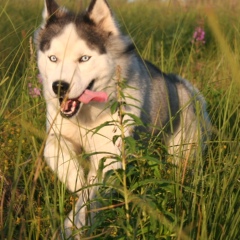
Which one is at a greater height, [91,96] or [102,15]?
[102,15]

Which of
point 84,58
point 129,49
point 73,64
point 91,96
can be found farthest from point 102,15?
point 91,96

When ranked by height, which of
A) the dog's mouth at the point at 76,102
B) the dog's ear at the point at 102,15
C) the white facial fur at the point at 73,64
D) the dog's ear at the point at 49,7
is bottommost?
the dog's mouth at the point at 76,102

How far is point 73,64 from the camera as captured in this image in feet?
13.0

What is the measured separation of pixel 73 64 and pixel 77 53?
9cm

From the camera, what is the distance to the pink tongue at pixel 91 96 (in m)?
3.98

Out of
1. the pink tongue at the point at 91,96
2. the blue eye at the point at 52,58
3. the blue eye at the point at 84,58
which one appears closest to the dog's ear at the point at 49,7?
the blue eye at the point at 52,58

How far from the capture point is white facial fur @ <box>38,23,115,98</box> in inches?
153

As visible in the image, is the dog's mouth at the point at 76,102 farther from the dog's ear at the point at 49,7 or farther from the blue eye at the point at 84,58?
the dog's ear at the point at 49,7

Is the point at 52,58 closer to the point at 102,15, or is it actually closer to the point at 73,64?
the point at 73,64

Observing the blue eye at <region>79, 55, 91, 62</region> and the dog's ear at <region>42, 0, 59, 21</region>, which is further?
the dog's ear at <region>42, 0, 59, 21</region>

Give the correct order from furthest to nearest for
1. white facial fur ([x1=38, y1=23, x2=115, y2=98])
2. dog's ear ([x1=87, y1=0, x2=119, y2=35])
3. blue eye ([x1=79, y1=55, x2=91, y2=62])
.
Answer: dog's ear ([x1=87, y1=0, x2=119, y2=35]), blue eye ([x1=79, y1=55, x2=91, y2=62]), white facial fur ([x1=38, y1=23, x2=115, y2=98])

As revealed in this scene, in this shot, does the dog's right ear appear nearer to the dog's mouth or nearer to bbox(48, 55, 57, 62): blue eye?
bbox(48, 55, 57, 62): blue eye

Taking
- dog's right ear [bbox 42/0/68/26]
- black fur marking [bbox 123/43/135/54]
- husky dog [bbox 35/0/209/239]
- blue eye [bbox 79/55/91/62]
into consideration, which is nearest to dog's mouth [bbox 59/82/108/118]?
husky dog [bbox 35/0/209/239]

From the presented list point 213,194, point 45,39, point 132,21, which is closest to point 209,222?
point 213,194
